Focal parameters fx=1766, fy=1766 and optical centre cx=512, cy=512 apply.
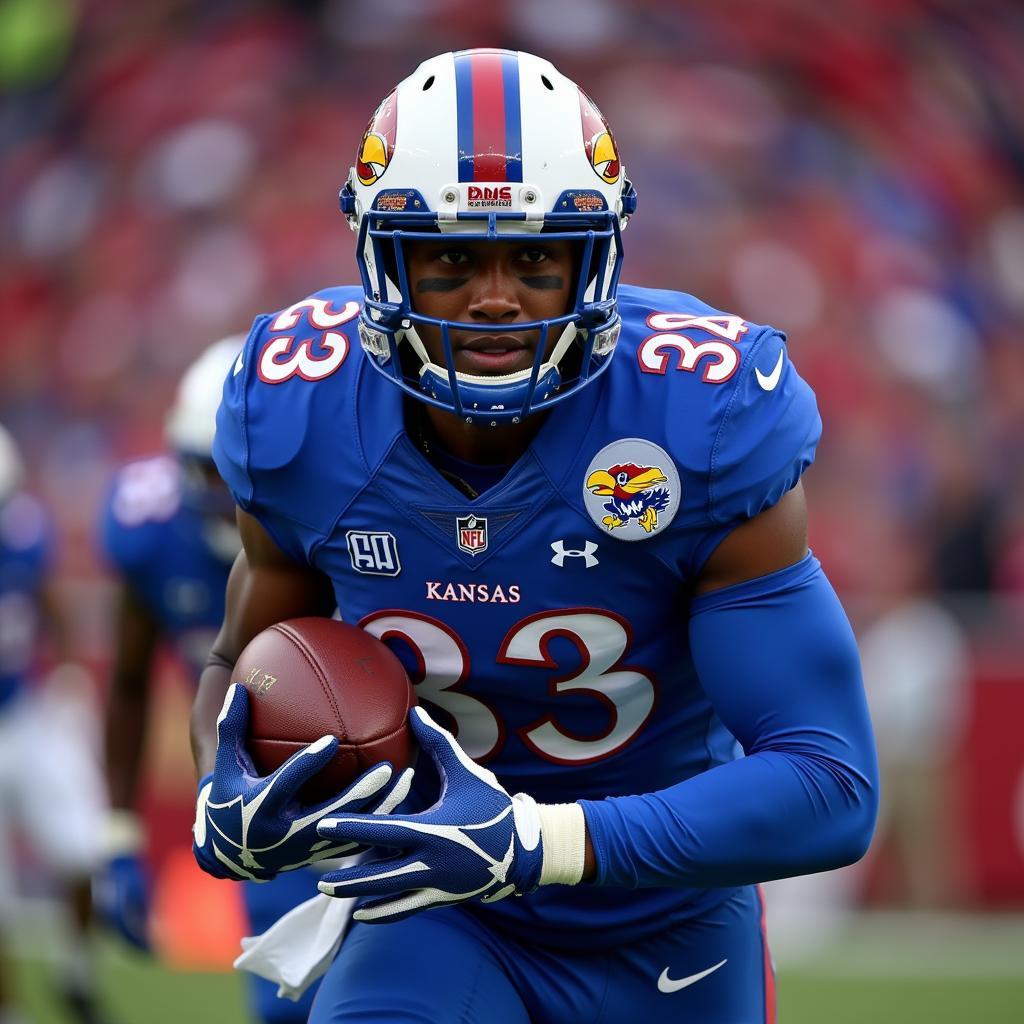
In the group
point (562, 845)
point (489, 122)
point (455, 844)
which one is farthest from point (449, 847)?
point (489, 122)

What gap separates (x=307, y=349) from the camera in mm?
2473

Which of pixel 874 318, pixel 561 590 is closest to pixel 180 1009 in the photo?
pixel 561 590

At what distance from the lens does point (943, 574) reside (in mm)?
8156

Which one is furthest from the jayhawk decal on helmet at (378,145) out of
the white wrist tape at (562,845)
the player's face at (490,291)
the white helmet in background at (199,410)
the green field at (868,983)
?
the green field at (868,983)

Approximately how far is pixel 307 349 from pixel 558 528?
0.47 m

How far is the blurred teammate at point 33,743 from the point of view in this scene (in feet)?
17.8

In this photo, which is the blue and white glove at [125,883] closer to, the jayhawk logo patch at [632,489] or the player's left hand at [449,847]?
the player's left hand at [449,847]

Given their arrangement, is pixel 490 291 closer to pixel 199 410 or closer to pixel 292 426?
pixel 292 426

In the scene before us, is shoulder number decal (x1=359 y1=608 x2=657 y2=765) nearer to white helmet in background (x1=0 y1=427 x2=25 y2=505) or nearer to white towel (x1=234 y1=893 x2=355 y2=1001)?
white towel (x1=234 y1=893 x2=355 y2=1001)

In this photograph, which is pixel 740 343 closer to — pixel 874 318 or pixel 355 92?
pixel 874 318

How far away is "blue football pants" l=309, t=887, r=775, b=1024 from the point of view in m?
2.28

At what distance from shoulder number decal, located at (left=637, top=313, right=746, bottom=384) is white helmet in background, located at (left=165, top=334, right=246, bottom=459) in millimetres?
1839

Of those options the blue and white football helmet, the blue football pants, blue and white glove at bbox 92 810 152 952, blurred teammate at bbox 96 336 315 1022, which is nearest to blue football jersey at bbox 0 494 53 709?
blurred teammate at bbox 96 336 315 1022

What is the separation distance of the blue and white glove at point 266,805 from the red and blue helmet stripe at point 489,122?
74 cm
